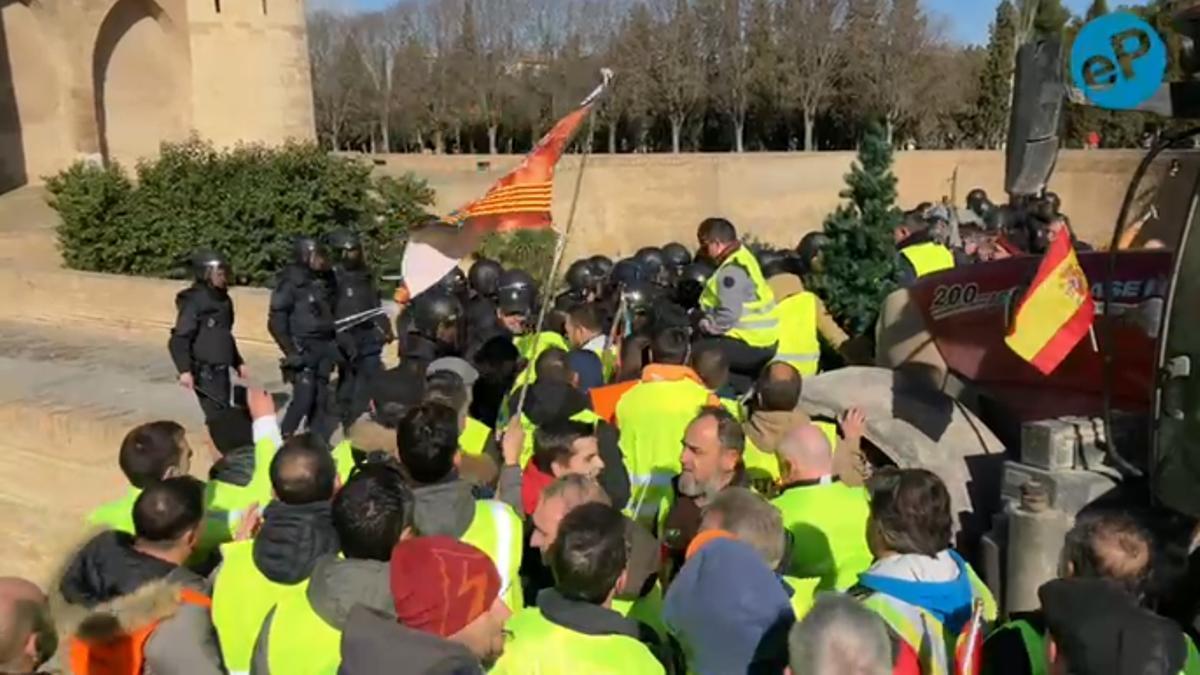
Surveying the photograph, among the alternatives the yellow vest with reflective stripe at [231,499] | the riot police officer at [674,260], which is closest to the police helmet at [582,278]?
the riot police officer at [674,260]

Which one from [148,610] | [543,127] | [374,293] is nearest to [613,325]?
[374,293]

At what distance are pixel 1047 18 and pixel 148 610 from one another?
390 cm

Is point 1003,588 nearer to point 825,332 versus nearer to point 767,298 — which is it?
point 767,298

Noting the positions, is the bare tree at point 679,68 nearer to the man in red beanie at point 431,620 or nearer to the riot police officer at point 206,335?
the riot police officer at point 206,335

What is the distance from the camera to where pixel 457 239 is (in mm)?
6965

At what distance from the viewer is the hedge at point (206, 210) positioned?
18.0m

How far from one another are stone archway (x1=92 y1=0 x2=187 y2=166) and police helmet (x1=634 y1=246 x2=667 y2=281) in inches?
736

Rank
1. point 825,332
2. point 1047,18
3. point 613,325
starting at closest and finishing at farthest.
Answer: point 1047,18 → point 613,325 → point 825,332

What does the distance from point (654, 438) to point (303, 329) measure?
4833 mm

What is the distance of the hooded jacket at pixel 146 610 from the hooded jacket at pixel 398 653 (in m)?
1.10

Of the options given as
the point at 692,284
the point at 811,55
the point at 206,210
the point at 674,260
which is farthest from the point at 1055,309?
the point at 811,55

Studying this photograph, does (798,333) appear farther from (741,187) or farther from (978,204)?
(741,187)

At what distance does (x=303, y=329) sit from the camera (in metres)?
9.80

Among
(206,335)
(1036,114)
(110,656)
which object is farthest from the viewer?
(206,335)
